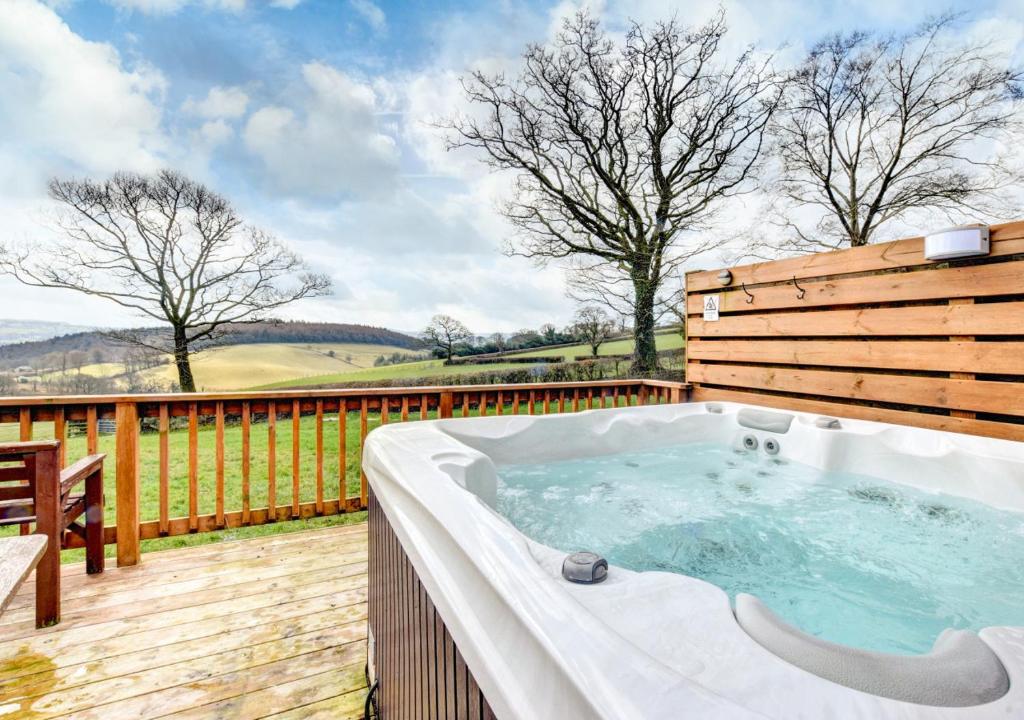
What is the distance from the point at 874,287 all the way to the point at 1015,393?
0.76m

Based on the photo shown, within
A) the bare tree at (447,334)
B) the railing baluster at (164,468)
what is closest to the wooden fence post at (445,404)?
the railing baluster at (164,468)

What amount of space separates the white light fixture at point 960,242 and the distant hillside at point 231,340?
4.54 meters

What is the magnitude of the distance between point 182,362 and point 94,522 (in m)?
3.47

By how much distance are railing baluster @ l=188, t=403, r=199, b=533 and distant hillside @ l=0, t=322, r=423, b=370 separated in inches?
110

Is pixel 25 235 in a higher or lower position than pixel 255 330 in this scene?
higher

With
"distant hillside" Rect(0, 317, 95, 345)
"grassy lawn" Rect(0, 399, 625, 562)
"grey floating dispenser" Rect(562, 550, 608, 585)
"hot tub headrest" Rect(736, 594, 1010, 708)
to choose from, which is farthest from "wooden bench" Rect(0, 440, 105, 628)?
"distant hillside" Rect(0, 317, 95, 345)

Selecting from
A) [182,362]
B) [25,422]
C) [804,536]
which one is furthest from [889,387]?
[182,362]

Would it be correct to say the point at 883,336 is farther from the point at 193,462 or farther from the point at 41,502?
the point at 41,502

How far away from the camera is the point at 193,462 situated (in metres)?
2.28

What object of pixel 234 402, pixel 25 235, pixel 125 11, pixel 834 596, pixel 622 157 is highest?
pixel 125 11

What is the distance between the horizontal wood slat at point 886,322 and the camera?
77.7 inches

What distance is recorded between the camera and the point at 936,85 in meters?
4.77

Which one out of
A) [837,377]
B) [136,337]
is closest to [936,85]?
[837,377]

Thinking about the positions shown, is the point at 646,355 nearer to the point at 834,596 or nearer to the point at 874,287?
the point at 874,287
